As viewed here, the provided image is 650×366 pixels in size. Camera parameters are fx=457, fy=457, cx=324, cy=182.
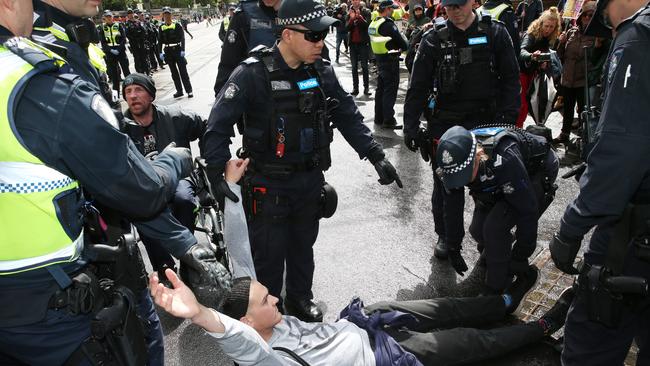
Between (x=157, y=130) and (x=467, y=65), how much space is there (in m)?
2.45

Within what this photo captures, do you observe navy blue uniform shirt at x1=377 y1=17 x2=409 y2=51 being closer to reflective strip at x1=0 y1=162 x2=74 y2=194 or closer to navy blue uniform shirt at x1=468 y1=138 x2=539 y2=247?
navy blue uniform shirt at x1=468 y1=138 x2=539 y2=247

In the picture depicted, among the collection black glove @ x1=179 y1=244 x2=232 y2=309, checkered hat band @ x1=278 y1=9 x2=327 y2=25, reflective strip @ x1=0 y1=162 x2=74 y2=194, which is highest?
checkered hat band @ x1=278 y1=9 x2=327 y2=25

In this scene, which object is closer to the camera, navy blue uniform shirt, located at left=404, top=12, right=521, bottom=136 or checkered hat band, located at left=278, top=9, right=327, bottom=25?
checkered hat band, located at left=278, top=9, right=327, bottom=25

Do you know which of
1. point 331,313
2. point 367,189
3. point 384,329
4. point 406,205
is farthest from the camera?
point 367,189

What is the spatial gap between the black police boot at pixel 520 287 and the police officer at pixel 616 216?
2.72 ft

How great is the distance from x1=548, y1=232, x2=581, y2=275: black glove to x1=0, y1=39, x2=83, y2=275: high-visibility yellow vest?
6.39ft

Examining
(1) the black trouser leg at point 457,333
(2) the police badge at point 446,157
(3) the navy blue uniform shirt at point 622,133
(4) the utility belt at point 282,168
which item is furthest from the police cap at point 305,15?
(1) the black trouser leg at point 457,333

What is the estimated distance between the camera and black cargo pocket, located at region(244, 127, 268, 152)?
8.85 feet

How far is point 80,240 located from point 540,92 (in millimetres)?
5567

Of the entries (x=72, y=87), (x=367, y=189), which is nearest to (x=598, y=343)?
(x=72, y=87)

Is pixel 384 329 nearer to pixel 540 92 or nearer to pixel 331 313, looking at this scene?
pixel 331 313

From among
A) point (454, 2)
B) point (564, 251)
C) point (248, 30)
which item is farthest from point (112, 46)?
point (564, 251)

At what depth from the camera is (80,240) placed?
1.54 metres

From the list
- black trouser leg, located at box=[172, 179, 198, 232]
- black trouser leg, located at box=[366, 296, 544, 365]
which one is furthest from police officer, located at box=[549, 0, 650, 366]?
black trouser leg, located at box=[172, 179, 198, 232]
